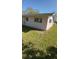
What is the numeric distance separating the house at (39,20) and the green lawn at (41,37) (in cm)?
4

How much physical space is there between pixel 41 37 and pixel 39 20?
15cm

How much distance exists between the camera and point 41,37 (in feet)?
4.51

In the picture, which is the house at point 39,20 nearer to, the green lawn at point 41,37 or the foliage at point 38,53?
the green lawn at point 41,37

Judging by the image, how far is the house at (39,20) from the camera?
138 cm

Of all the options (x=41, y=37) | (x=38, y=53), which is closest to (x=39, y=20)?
(x=41, y=37)

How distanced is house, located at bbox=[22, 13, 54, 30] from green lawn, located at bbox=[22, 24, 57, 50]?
0.04m

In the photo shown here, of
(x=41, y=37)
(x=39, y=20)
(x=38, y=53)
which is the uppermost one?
(x=39, y=20)

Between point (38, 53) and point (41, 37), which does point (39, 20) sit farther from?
point (38, 53)

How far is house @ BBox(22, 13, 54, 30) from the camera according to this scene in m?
1.38
